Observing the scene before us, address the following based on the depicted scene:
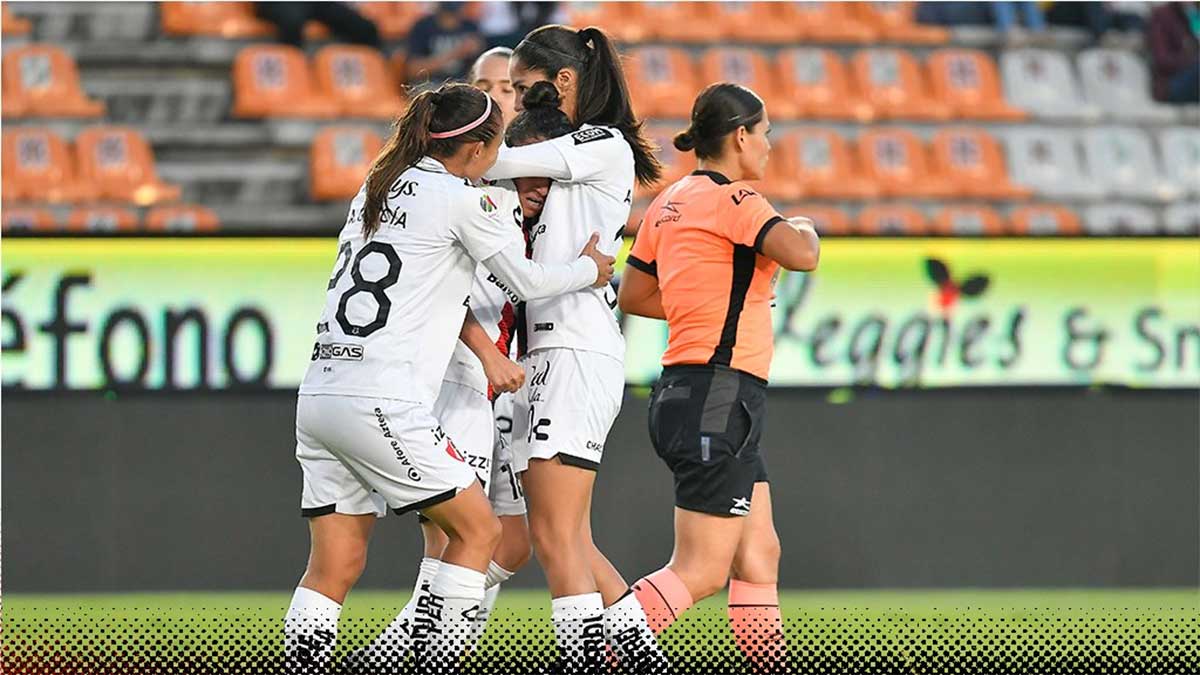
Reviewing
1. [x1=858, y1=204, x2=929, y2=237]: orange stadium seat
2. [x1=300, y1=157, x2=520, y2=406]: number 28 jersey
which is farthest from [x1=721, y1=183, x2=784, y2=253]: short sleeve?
[x1=858, y1=204, x2=929, y2=237]: orange stadium seat

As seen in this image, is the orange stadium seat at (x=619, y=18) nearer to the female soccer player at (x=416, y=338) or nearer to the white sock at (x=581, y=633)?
the female soccer player at (x=416, y=338)

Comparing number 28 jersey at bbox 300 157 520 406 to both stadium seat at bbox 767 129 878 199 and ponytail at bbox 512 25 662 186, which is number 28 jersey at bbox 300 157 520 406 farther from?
stadium seat at bbox 767 129 878 199

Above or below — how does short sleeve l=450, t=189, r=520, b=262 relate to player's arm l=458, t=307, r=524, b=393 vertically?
above

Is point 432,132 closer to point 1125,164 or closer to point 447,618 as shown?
point 447,618

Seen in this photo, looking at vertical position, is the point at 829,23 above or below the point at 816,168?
above

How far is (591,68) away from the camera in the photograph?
4.82 meters

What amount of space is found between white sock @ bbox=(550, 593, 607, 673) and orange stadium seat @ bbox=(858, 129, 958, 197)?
351 inches

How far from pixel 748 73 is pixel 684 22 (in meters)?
0.90

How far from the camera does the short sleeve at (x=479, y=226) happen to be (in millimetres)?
4320

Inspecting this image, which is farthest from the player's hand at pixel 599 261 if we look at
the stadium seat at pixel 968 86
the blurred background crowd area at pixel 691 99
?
the stadium seat at pixel 968 86

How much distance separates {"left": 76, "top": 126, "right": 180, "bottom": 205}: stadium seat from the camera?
1187 cm

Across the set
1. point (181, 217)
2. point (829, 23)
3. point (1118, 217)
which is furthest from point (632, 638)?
point (829, 23)

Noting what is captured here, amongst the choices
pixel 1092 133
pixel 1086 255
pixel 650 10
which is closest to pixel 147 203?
pixel 650 10

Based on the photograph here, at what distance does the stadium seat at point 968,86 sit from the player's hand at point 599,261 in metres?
9.69
